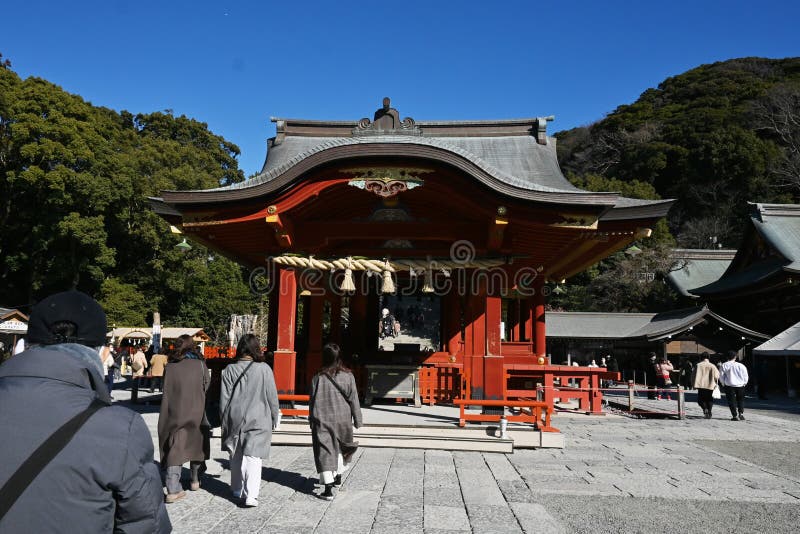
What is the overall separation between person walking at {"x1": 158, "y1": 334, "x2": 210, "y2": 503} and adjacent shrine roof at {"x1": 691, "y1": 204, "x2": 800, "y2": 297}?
23.9m

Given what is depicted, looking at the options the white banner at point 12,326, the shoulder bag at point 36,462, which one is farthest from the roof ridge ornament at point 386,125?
the white banner at point 12,326

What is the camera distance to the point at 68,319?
190 centimetres

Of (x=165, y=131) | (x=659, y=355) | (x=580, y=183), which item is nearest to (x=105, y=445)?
(x=659, y=355)

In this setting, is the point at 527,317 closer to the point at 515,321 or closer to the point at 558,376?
the point at 515,321

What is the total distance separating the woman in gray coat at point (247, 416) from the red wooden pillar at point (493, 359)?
4.53 m

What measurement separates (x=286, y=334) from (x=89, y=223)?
2443cm

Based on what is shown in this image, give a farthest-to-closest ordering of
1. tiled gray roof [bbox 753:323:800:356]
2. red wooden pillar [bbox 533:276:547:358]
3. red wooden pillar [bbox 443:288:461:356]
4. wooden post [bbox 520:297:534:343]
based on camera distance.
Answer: tiled gray roof [bbox 753:323:800:356], wooden post [bbox 520:297:534:343], red wooden pillar [bbox 533:276:547:358], red wooden pillar [bbox 443:288:461:356]

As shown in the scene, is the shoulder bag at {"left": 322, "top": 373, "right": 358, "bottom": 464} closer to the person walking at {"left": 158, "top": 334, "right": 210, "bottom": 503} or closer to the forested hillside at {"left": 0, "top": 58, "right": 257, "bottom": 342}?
the person walking at {"left": 158, "top": 334, "right": 210, "bottom": 503}

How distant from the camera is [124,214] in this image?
31875mm

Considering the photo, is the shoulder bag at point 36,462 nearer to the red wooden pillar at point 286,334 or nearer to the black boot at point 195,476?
the black boot at point 195,476

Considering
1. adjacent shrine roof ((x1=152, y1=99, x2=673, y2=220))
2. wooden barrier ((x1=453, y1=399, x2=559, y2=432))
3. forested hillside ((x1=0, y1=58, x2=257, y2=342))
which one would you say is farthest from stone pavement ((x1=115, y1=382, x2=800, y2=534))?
forested hillside ((x1=0, y1=58, x2=257, y2=342))

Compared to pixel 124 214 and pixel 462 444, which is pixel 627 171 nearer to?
pixel 124 214

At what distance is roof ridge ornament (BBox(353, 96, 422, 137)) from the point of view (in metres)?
10.6

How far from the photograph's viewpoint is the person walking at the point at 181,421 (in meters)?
5.12
